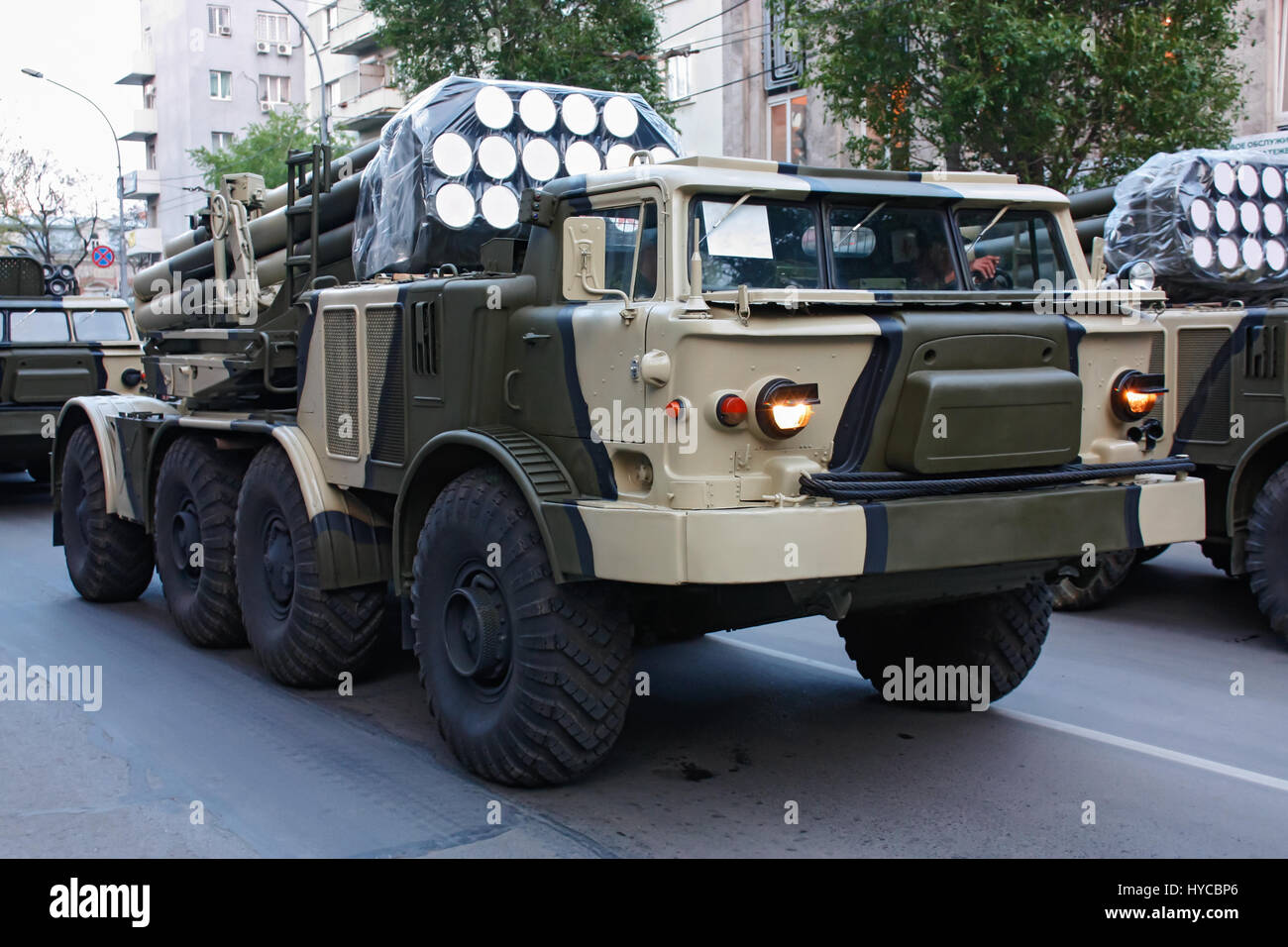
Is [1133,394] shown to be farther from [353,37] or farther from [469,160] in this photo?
[353,37]

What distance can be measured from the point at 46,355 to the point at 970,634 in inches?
464

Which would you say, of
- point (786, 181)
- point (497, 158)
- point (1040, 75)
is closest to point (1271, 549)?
point (786, 181)

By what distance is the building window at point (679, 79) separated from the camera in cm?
2830

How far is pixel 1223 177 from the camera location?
955 centimetres

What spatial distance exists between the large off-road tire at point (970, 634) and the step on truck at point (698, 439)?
0.01 metres

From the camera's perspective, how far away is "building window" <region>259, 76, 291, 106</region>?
2255 inches

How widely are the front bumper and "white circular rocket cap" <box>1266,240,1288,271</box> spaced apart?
15.1 ft

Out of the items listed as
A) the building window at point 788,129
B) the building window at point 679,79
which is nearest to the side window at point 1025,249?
the building window at point 788,129

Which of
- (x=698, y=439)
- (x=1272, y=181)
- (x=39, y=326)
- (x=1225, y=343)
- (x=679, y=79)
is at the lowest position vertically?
(x=698, y=439)

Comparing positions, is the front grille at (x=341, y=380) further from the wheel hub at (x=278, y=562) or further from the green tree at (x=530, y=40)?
the green tree at (x=530, y=40)

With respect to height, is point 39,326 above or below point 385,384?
above

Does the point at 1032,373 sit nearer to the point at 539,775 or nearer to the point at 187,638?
the point at 539,775

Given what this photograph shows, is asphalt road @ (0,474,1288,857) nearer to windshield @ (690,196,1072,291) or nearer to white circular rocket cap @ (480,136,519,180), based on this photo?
windshield @ (690,196,1072,291)

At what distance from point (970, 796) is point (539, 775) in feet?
5.45
